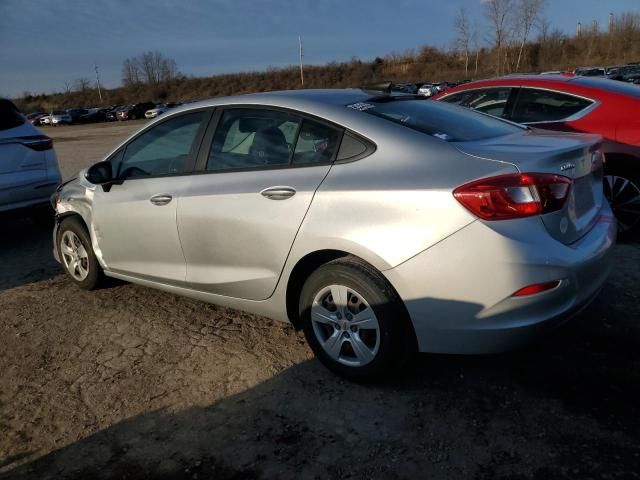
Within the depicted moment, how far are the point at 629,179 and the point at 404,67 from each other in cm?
8519

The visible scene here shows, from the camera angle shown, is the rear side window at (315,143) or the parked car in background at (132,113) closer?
the rear side window at (315,143)

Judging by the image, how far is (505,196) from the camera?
2.51 m

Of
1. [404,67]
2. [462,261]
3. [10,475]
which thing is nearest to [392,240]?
[462,261]

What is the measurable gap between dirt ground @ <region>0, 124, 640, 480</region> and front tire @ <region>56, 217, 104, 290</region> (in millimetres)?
619

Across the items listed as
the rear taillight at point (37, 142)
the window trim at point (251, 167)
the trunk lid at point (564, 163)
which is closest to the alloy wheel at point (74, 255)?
the window trim at point (251, 167)

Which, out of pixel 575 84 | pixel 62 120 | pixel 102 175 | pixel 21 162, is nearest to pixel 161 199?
pixel 102 175

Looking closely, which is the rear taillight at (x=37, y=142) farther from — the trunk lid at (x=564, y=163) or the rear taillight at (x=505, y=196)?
the rear taillight at (x=505, y=196)

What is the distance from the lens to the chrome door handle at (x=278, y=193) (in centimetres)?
305

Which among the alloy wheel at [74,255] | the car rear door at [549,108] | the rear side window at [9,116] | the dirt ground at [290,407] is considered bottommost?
the dirt ground at [290,407]

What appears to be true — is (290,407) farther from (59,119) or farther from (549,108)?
(59,119)

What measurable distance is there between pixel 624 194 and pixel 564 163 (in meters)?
2.77

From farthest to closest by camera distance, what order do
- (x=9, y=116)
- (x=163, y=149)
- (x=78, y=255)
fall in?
(x=9, y=116)
(x=78, y=255)
(x=163, y=149)

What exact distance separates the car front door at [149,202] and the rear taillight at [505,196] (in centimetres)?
194

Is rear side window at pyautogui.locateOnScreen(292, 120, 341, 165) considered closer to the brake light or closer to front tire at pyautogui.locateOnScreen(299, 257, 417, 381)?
front tire at pyautogui.locateOnScreen(299, 257, 417, 381)
